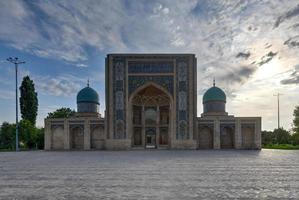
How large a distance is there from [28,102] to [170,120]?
2110cm

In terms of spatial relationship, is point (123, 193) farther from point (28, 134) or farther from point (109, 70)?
point (28, 134)

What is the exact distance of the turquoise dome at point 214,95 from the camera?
3505 centimetres

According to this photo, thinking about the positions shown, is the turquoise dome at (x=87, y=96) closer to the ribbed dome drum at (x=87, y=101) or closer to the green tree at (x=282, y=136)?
the ribbed dome drum at (x=87, y=101)

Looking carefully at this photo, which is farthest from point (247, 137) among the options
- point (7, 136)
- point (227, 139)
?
point (7, 136)

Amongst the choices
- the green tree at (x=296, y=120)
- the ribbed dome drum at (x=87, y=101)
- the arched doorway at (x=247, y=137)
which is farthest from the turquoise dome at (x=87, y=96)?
the green tree at (x=296, y=120)

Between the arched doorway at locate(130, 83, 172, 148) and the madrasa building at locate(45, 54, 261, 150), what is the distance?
12.7 feet

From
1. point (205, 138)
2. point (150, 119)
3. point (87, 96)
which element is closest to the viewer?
point (205, 138)

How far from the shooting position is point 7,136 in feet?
128

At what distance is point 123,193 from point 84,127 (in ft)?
83.1

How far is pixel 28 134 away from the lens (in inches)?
1367

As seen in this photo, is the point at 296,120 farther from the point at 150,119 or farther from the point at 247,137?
the point at 150,119

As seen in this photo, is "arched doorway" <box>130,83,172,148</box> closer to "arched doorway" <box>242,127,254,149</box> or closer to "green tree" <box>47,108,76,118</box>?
"arched doorway" <box>242,127,254,149</box>

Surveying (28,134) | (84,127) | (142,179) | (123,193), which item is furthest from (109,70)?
(123,193)

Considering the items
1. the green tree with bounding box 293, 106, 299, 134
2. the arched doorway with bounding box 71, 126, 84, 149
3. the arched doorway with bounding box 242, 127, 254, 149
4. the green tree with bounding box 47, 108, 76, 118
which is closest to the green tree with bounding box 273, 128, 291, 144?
the green tree with bounding box 293, 106, 299, 134
